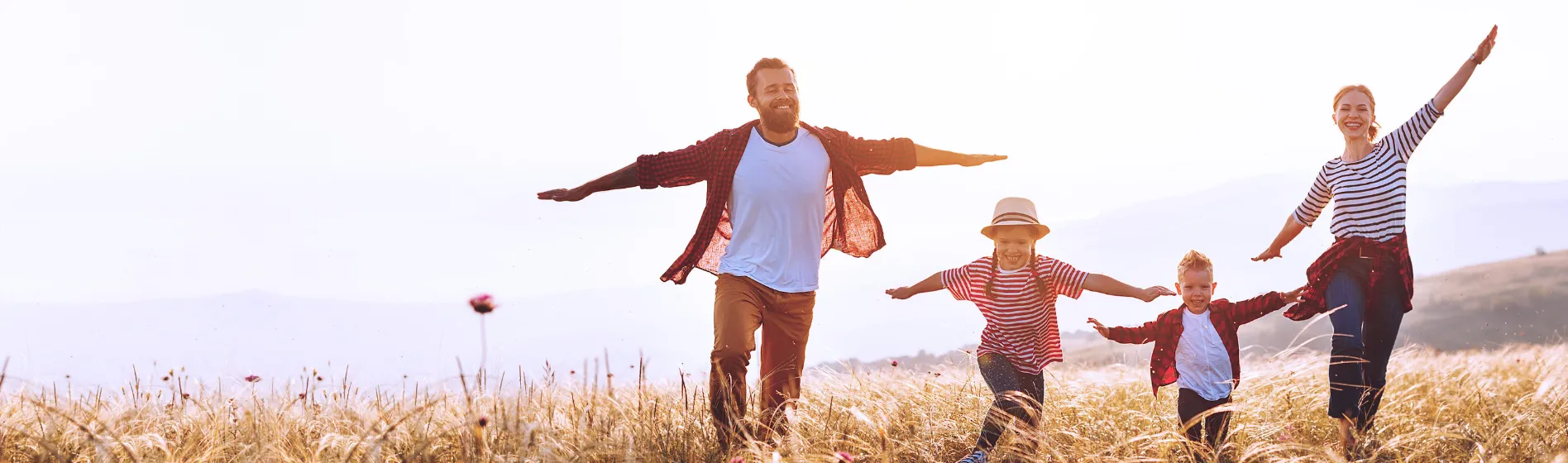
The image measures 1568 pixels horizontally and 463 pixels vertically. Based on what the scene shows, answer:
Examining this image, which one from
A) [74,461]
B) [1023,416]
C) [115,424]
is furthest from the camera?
[115,424]

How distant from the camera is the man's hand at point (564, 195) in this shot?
6168 mm

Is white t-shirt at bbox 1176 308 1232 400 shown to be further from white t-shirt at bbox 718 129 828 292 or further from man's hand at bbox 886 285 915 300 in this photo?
white t-shirt at bbox 718 129 828 292

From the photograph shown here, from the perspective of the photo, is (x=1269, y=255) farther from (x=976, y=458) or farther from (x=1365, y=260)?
(x=976, y=458)

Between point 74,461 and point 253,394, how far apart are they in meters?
0.84

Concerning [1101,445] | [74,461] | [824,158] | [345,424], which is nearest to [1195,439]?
[1101,445]

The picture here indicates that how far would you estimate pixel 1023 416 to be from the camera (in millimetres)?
5672

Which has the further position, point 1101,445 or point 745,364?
point 745,364

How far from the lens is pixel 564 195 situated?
618cm

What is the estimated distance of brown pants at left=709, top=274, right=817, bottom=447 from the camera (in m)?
5.72

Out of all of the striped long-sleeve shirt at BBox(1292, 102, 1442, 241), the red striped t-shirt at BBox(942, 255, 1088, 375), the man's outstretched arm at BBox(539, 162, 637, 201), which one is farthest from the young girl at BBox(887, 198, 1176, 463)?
the man's outstretched arm at BBox(539, 162, 637, 201)

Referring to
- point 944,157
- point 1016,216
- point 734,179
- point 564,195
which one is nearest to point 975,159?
point 944,157

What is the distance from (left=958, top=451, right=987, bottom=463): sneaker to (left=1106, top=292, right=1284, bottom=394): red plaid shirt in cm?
91

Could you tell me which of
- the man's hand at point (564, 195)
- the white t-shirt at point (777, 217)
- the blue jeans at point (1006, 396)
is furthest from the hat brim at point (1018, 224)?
the man's hand at point (564, 195)

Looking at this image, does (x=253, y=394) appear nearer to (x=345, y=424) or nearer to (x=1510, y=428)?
(x=345, y=424)
